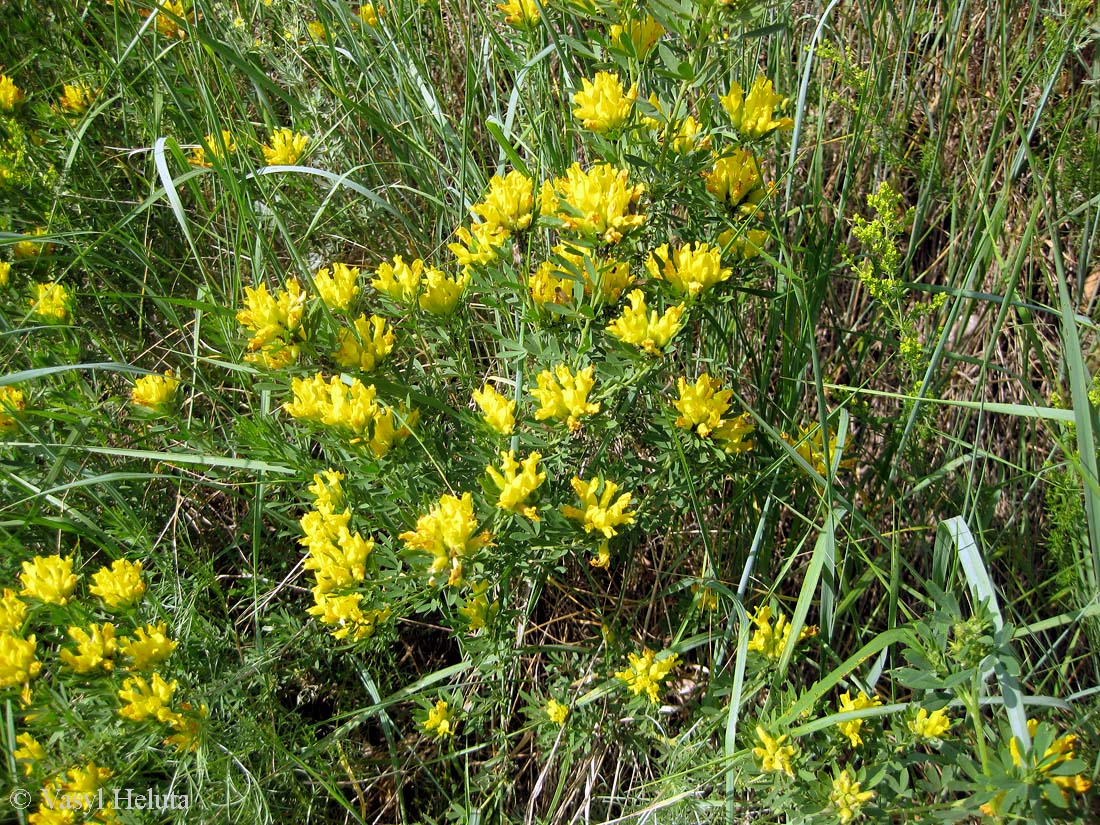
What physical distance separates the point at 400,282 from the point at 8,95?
154 cm

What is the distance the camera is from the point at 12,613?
1467 millimetres

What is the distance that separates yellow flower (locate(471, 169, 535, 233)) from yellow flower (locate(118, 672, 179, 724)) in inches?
→ 39.2

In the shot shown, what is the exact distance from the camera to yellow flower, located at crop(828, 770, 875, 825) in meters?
1.24

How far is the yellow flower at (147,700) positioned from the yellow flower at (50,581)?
0.23m

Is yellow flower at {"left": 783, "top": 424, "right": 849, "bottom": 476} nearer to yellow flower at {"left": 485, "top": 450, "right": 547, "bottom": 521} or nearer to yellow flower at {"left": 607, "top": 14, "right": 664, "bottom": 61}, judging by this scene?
yellow flower at {"left": 485, "top": 450, "right": 547, "bottom": 521}

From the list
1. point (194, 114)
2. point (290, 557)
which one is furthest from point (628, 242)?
point (194, 114)

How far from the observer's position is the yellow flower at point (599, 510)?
1.36 m

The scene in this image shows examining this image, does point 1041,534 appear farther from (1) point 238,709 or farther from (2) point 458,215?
(1) point 238,709

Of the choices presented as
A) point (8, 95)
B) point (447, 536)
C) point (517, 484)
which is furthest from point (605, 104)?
point (8, 95)

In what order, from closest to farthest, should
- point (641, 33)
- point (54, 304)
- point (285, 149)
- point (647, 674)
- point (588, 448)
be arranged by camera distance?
point (641, 33) < point (647, 674) < point (588, 448) < point (54, 304) < point (285, 149)

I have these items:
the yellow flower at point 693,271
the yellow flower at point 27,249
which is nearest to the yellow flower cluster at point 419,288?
the yellow flower at point 693,271

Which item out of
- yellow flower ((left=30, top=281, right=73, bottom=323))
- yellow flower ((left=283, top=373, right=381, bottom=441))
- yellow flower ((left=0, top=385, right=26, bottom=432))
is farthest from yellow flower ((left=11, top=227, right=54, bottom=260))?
yellow flower ((left=283, top=373, right=381, bottom=441))

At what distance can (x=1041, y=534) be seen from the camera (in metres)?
1.93

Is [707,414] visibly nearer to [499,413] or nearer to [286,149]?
[499,413]
